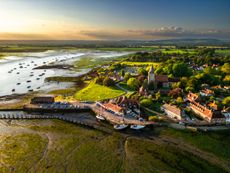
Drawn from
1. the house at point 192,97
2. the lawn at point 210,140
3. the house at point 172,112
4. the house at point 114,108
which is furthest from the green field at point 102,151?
the house at point 192,97

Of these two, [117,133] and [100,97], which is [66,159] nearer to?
[117,133]

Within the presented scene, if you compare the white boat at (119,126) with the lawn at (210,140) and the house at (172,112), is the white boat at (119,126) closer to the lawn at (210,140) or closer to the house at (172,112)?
the lawn at (210,140)

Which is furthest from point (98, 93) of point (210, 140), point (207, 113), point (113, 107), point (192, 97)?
point (210, 140)

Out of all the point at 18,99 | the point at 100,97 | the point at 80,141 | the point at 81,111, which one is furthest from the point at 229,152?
the point at 18,99

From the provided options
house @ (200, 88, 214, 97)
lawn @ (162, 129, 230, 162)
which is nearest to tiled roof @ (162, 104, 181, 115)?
lawn @ (162, 129, 230, 162)

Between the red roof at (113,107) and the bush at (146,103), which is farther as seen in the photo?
the bush at (146,103)

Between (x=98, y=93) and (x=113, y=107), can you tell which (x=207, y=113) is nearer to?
(x=113, y=107)
